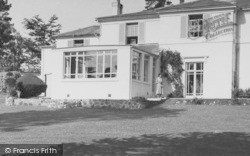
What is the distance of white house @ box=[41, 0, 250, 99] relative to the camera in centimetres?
2872

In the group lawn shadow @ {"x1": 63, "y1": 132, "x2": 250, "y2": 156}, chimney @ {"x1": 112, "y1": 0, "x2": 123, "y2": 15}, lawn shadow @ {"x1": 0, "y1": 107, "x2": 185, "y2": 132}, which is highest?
chimney @ {"x1": 112, "y1": 0, "x2": 123, "y2": 15}

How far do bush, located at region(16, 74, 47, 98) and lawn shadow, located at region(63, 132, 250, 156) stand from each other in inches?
715

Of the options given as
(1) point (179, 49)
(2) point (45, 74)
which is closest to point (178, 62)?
(1) point (179, 49)

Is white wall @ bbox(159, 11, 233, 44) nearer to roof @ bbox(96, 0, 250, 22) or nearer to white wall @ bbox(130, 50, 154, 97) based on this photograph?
roof @ bbox(96, 0, 250, 22)

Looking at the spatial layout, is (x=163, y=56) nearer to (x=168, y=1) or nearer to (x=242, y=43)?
(x=242, y=43)

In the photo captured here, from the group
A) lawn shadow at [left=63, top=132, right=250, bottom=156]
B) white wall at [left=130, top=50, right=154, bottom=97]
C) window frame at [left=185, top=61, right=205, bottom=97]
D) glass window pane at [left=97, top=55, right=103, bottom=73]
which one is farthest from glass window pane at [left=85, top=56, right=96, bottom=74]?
lawn shadow at [left=63, top=132, right=250, bottom=156]

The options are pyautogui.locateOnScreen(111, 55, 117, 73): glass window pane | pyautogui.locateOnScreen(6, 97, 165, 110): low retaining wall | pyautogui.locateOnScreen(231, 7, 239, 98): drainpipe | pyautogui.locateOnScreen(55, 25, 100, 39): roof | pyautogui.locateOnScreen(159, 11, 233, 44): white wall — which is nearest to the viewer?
pyautogui.locateOnScreen(6, 97, 165, 110): low retaining wall

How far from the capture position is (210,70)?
103 feet

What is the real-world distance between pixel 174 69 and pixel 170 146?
785 inches

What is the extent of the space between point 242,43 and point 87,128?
59.1ft

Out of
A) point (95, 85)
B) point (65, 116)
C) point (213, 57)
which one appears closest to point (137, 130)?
point (65, 116)

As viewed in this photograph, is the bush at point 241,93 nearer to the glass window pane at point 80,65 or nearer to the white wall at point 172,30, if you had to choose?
the white wall at point 172,30

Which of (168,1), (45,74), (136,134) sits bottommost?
(136,134)

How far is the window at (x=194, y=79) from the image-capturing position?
32.0 metres
